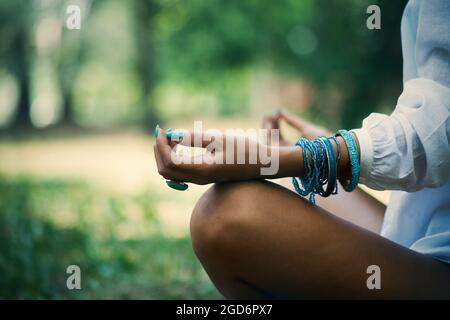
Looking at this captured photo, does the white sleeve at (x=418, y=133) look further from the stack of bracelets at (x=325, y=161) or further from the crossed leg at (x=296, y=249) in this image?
the crossed leg at (x=296, y=249)

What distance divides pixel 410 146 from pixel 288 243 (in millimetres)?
364

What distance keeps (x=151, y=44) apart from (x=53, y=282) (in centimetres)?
1209

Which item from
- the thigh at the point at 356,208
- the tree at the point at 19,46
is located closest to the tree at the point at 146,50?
the tree at the point at 19,46

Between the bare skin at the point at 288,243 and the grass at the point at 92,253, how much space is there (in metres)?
1.07

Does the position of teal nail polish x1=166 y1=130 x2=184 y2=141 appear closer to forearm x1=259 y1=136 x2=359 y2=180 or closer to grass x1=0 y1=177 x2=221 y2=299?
A: forearm x1=259 y1=136 x2=359 y2=180

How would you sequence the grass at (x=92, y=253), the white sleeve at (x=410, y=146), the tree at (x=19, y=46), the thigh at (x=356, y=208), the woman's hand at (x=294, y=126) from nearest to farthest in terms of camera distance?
the white sleeve at (x=410, y=146), the thigh at (x=356, y=208), the woman's hand at (x=294, y=126), the grass at (x=92, y=253), the tree at (x=19, y=46)

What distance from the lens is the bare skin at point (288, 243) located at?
1.24 meters

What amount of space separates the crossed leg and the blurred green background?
1.09 m

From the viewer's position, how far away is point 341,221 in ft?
4.29

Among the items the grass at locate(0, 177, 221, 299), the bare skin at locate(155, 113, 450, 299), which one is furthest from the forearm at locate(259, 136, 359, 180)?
the grass at locate(0, 177, 221, 299)

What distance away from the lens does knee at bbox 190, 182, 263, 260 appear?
1.24 meters

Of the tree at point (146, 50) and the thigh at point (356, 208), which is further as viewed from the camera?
the tree at point (146, 50)

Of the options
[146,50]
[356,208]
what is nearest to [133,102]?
[146,50]
